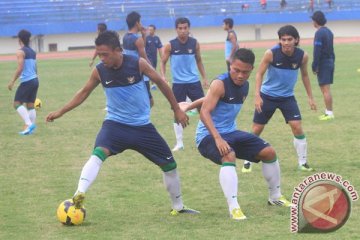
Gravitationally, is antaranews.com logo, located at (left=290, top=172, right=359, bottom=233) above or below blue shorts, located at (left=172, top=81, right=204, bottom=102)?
above

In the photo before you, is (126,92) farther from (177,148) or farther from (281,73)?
(177,148)

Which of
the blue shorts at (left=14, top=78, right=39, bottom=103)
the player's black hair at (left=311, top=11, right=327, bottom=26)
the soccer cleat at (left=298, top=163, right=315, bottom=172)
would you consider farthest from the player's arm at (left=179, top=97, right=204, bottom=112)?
the blue shorts at (left=14, top=78, right=39, bottom=103)

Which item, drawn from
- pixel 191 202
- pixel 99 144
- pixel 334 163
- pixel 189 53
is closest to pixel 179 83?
pixel 189 53

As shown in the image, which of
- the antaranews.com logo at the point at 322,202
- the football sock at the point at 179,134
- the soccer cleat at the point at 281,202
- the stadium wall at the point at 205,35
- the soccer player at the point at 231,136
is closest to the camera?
the antaranews.com logo at the point at 322,202

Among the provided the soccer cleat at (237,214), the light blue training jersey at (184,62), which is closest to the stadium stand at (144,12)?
the light blue training jersey at (184,62)

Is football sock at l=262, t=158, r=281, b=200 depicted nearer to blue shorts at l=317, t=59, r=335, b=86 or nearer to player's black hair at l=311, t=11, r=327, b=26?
player's black hair at l=311, t=11, r=327, b=26

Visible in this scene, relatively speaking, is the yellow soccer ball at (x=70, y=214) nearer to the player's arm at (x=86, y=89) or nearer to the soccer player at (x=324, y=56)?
the player's arm at (x=86, y=89)

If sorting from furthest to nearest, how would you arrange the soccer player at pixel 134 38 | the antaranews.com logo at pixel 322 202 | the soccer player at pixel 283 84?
the soccer player at pixel 134 38, the soccer player at pixel 283 84, the antaranews.com logo at pixel 322 202

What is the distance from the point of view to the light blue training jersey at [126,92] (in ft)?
26.0

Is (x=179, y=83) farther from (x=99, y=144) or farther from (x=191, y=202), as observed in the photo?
(x=99, y=144)

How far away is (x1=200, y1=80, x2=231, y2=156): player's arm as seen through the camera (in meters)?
7.66

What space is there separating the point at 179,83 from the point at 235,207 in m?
5.59

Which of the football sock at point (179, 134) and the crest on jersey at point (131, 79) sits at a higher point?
the crest on jersey at point (131, 79)

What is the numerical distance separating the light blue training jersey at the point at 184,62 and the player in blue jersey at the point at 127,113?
5050 mm
